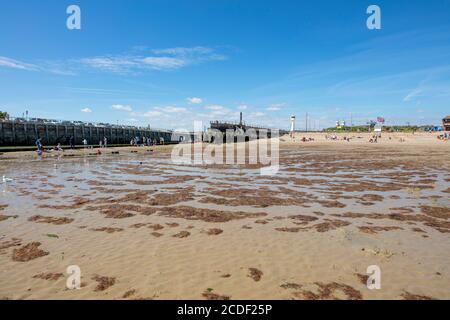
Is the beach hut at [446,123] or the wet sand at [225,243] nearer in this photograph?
the wet sand at [225,243]

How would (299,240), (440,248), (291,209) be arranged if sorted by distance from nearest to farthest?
(440,248)
(299,240)
(291,209)

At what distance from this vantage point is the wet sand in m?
6.04

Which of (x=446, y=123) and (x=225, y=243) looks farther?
(x=446, y=123)

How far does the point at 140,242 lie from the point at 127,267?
1661 millimetres

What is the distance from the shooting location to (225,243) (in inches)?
336

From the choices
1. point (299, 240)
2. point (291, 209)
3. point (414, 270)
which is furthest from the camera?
point (291, 209)

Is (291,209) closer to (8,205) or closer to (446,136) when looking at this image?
(8,205)

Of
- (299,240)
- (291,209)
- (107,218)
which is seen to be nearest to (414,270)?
(299,240)

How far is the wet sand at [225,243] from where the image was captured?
6.04 meters

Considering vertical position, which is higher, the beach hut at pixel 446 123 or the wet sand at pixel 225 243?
the beach hut at pixel 446 123

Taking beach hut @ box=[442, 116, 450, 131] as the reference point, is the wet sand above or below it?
below

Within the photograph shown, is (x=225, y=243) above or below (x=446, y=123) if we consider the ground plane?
below

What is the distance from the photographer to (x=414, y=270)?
22.2 feet

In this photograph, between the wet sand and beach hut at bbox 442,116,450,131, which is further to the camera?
beach hut at bbox 442,116,450,131
